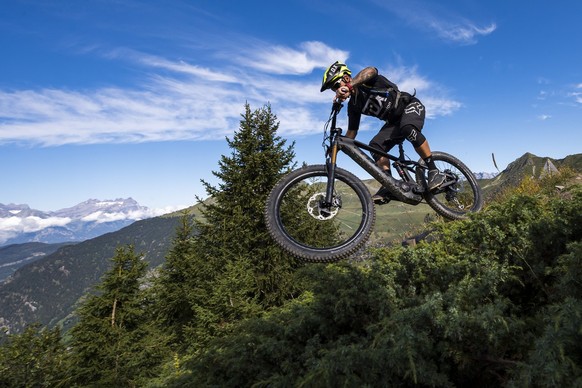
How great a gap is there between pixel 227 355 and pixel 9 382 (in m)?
13.9

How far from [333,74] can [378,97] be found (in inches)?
37.1

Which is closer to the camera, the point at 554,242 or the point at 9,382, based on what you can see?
the point at 554,242


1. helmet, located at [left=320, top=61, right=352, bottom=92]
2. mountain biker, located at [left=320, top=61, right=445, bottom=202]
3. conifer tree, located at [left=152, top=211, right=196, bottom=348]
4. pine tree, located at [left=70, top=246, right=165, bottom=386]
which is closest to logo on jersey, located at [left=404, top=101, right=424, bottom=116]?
mountain biker, located at [left=320, top=61, right=445, bottom=202]

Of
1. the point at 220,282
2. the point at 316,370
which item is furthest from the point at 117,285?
the point at 316,370

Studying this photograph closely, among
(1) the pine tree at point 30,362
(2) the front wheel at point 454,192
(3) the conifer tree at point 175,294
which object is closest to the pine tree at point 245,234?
(3) the conifer tree at point 175,294

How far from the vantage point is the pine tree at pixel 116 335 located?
1595 cm

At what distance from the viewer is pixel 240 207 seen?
754 inches

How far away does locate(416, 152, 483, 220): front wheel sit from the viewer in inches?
235

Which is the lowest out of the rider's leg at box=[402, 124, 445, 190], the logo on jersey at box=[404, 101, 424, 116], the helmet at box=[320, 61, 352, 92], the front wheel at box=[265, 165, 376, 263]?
the front wheel at box=[265, 165, 376, 263]

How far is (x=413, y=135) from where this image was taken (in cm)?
565

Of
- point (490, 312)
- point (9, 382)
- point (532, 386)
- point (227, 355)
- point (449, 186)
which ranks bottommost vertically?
point (9, 382)

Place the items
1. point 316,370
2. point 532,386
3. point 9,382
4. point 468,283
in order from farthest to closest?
1. point 9,382
2. point 468,283
3. point 316,370
4. point 532,386

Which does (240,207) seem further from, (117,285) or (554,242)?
(554,242)

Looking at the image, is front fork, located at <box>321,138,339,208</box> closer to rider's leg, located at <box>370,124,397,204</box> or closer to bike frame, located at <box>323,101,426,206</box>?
bike frame, located at <box>323,101,426,206</box>
